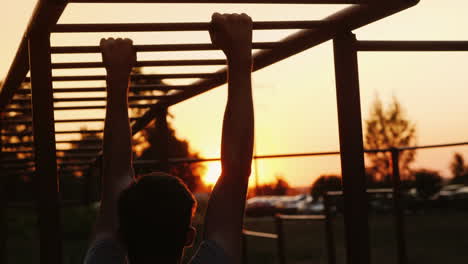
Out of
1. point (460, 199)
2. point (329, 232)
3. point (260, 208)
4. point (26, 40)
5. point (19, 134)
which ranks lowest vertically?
point (260, 208)

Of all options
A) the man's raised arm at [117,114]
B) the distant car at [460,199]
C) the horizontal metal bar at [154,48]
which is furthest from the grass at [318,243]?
the man's raised arm at [117,114]

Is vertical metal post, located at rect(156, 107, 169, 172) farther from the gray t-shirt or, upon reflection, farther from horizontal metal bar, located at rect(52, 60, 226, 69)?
the gray t-shirt

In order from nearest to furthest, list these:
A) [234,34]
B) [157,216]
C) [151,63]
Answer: [157,216] → [234,34] → [151,63]

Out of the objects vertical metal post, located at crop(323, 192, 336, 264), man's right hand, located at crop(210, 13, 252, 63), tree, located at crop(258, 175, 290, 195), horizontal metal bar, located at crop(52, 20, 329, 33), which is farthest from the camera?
tree, located at crop(258, 175, 290, 195)

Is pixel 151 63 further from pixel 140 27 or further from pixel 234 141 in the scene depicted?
pixel 234 141

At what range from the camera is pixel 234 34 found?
1.48m

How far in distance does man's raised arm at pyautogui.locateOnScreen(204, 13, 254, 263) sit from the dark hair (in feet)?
0.22

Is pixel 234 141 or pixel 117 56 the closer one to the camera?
pixel 234 141

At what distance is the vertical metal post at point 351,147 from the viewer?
8.18 ft

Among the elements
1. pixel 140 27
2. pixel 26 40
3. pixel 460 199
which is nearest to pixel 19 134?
pixel 26 40

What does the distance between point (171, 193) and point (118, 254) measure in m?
0.19

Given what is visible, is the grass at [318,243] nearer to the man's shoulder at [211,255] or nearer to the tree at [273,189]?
the tree at [273,189]

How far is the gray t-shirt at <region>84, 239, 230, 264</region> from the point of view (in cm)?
126

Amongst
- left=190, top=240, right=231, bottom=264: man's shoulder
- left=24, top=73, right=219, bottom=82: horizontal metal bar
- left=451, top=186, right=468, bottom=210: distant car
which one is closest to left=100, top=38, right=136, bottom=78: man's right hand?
left=190, top=240, right=231, bottom=264: man's shoulder
